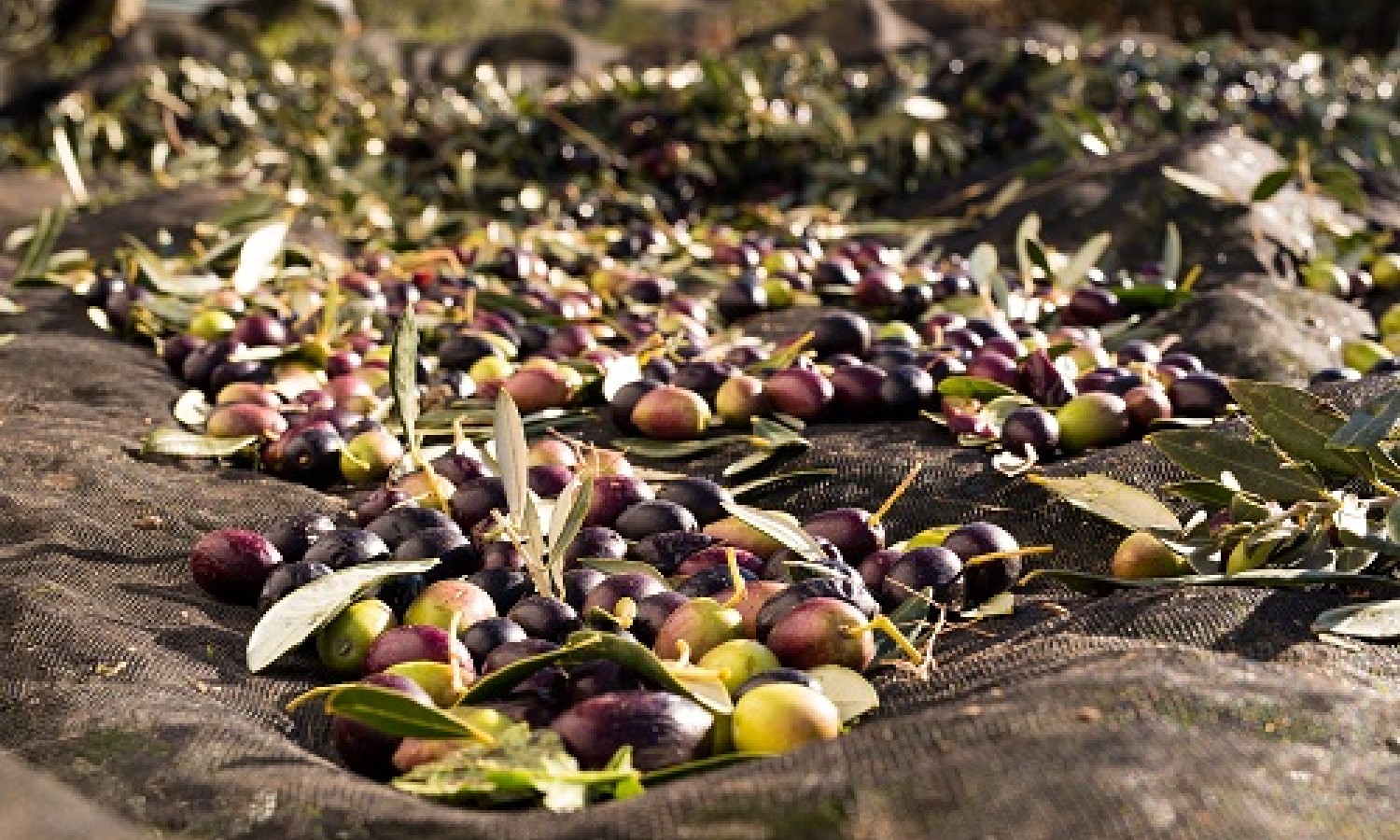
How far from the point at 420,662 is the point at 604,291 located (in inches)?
105

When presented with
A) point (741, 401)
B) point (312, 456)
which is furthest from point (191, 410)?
point (741, 401)

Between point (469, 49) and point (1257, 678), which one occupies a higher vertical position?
point (1257, 678)

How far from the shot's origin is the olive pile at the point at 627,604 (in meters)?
1.58

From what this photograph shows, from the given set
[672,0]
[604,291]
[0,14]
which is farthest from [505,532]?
[672,0]

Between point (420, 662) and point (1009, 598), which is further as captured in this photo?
point (1009, 598)

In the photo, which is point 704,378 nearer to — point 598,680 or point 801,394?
point 801,394

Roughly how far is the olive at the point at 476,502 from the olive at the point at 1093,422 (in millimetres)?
1003

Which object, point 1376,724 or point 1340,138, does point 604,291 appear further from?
point 1340,138

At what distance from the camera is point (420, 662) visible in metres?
1.72

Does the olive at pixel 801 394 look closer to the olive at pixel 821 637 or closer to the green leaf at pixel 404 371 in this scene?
the green leaf at pixel 404 371

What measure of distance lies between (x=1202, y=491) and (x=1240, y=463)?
0.23 feet

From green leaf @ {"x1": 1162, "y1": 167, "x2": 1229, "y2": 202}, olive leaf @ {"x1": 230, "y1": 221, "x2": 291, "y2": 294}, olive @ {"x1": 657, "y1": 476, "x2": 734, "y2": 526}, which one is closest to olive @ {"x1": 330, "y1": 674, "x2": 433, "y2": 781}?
olive @ {"x1": 657, "y1": 476, "x2": 734, "y2": 526}

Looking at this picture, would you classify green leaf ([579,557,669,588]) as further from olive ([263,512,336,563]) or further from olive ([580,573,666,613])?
olive ([263,512,336,563])

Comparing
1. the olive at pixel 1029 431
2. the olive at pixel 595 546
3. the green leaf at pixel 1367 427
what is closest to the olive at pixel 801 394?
the olive at pixel 1029 431
